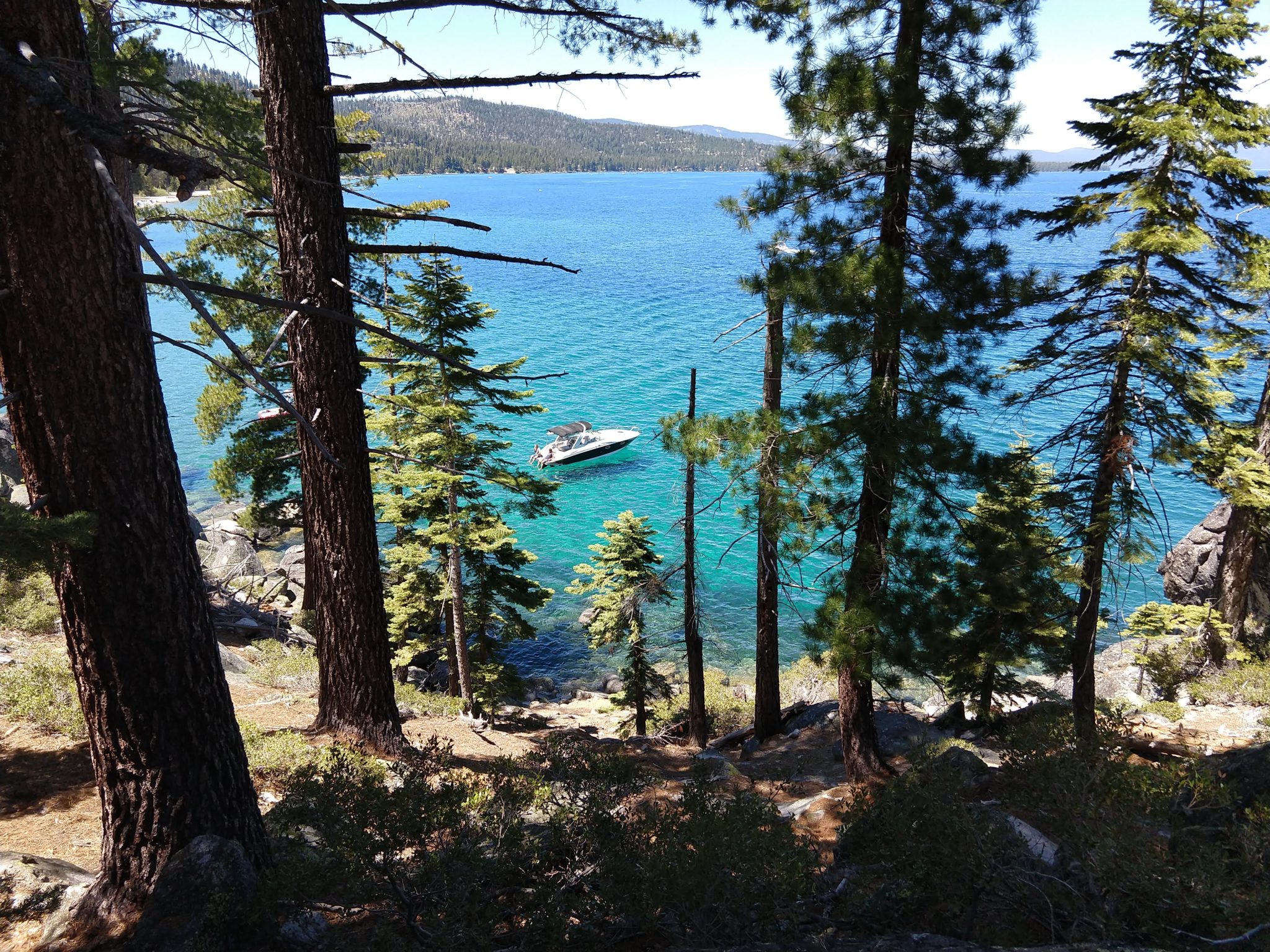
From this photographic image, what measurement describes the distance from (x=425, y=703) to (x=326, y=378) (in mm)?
7218

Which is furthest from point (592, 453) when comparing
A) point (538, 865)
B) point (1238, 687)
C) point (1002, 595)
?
point (538, 865)

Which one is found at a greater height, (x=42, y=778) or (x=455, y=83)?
(x=455, y=83)

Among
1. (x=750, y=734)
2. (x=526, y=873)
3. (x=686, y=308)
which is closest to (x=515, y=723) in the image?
(x=750, y=734)

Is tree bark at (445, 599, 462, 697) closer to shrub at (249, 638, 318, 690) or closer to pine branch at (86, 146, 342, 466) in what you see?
shrub at (249, 638, 318, 690)

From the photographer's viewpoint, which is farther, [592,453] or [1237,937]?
[592,453]

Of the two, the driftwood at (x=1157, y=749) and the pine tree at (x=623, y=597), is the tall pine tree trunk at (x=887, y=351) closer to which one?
the driftwood at (x=1157, y=749)

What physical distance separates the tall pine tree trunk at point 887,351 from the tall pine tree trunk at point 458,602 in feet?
26.3

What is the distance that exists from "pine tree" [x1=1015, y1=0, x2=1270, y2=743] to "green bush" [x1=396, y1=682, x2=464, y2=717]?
29.2 feet

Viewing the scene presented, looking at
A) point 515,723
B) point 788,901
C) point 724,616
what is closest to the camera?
point 788,901

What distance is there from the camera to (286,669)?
1116 centimetres

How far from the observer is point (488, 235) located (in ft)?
252

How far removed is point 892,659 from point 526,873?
4.59 meters

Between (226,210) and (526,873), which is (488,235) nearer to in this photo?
(226,210)

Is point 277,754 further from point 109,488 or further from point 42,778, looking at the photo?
point 109,488
